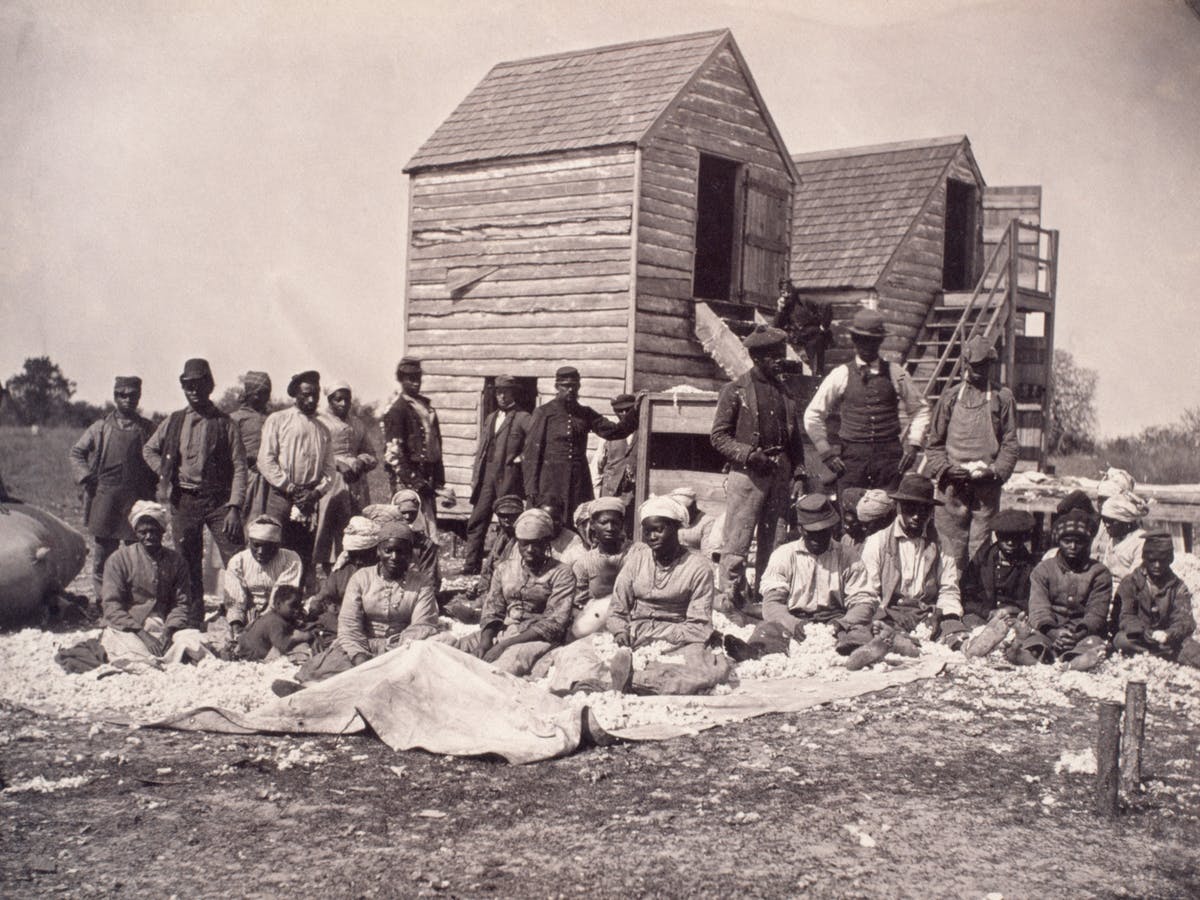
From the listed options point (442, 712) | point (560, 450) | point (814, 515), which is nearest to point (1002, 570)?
point (814, 515)

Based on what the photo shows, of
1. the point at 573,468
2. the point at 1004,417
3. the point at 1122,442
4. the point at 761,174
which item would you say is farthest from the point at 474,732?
the point at 1122,442

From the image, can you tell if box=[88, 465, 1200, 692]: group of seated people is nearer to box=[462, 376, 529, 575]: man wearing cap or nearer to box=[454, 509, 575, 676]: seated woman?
box=[454, 509, 575, 676]: seated woman

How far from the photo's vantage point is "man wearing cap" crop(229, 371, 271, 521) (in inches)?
333

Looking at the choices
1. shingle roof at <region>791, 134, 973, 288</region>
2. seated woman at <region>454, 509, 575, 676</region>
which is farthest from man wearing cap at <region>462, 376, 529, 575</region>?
shingle roof at <region>791, 134, 973, 288</region>

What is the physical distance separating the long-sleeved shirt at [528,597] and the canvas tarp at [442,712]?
1.09 meters

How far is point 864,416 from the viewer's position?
8.44 meters

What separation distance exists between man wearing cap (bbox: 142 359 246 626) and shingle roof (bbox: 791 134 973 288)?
11381 mm

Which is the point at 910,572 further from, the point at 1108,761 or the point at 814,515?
the point at 1108,761

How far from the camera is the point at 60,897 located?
396cm

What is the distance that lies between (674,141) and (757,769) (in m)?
9.39

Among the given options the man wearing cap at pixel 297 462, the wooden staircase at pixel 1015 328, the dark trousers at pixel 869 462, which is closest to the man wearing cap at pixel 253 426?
the man wearing cap at pixel 297 462

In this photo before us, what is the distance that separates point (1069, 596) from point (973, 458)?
1305 mm

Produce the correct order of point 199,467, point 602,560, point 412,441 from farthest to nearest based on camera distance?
point 412,441 → point 199,467 → point 602,560

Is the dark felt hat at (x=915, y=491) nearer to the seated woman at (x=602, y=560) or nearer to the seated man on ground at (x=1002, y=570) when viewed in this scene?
the seated man on ground at (x=1002, y=570)
